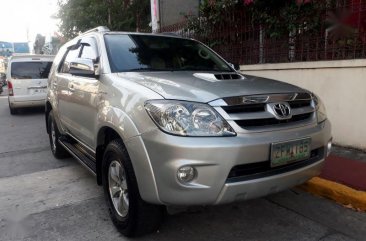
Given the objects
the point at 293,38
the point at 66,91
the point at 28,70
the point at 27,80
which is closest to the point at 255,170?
the point at 66,91

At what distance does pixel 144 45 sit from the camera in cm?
414

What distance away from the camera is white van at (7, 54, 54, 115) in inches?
454

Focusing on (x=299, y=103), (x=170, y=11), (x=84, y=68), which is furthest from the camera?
(x=170, y=11)

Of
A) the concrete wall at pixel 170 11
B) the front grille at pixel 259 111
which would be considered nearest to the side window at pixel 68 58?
the front grille at pixel 259 111

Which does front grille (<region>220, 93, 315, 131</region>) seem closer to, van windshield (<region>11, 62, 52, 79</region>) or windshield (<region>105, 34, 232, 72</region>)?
windshield (<region>105, 34, 232, 72</region>)

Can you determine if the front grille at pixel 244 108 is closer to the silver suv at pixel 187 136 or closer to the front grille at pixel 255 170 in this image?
the silver suv at pixel 187 136

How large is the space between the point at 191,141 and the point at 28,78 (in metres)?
10.3

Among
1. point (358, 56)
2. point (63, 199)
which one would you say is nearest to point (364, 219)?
point (358, 56)

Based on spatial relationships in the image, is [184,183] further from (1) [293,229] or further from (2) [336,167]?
(2) [336,167]

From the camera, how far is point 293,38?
610 centimetres

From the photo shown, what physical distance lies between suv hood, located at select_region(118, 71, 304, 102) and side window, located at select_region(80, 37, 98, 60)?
72 cm

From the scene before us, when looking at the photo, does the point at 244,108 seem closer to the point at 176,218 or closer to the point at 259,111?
the point at 259,111

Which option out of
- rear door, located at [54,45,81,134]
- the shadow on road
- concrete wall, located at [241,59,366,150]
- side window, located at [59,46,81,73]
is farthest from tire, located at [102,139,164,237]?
the shadow on road

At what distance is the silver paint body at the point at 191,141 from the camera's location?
255 centimetres
